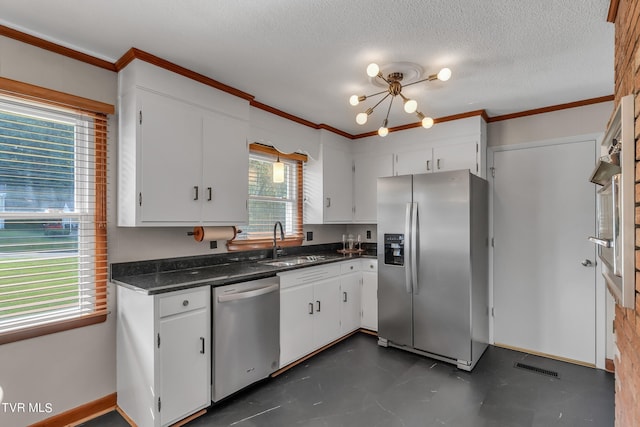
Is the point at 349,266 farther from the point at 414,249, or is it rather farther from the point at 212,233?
the point at 212,233

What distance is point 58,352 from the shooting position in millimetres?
2135

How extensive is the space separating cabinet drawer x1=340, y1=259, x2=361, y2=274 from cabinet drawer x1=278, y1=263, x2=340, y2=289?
74mm

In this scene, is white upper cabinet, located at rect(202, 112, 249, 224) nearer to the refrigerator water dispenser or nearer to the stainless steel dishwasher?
the stainless steel dishwasher

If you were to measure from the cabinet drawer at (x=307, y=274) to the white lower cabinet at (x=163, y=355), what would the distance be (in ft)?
2.54

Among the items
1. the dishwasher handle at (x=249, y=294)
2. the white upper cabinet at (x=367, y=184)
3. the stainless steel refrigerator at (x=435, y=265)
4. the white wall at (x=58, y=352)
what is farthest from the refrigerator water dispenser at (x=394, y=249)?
the white wall at (x=58, y=352)

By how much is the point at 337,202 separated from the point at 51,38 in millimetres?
2988

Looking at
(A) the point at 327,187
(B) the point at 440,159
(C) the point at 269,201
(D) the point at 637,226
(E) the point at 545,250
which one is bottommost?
(E) the point at 545,250

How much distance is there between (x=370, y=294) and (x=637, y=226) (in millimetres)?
2914

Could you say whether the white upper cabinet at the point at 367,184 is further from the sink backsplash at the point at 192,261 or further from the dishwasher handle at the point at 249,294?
the dishwasher handle at the point at 249,294

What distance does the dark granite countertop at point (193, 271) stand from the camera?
2193mm

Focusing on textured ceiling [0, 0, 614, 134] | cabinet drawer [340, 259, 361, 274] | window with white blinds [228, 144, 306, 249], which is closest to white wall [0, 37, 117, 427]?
textured ceiling [0, 0, 614, 134]

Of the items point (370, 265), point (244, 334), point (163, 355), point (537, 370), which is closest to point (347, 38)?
point (244, 334)

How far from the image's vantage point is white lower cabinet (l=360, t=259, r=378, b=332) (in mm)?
3826

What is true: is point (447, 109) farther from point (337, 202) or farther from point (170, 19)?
point (170, 19)
